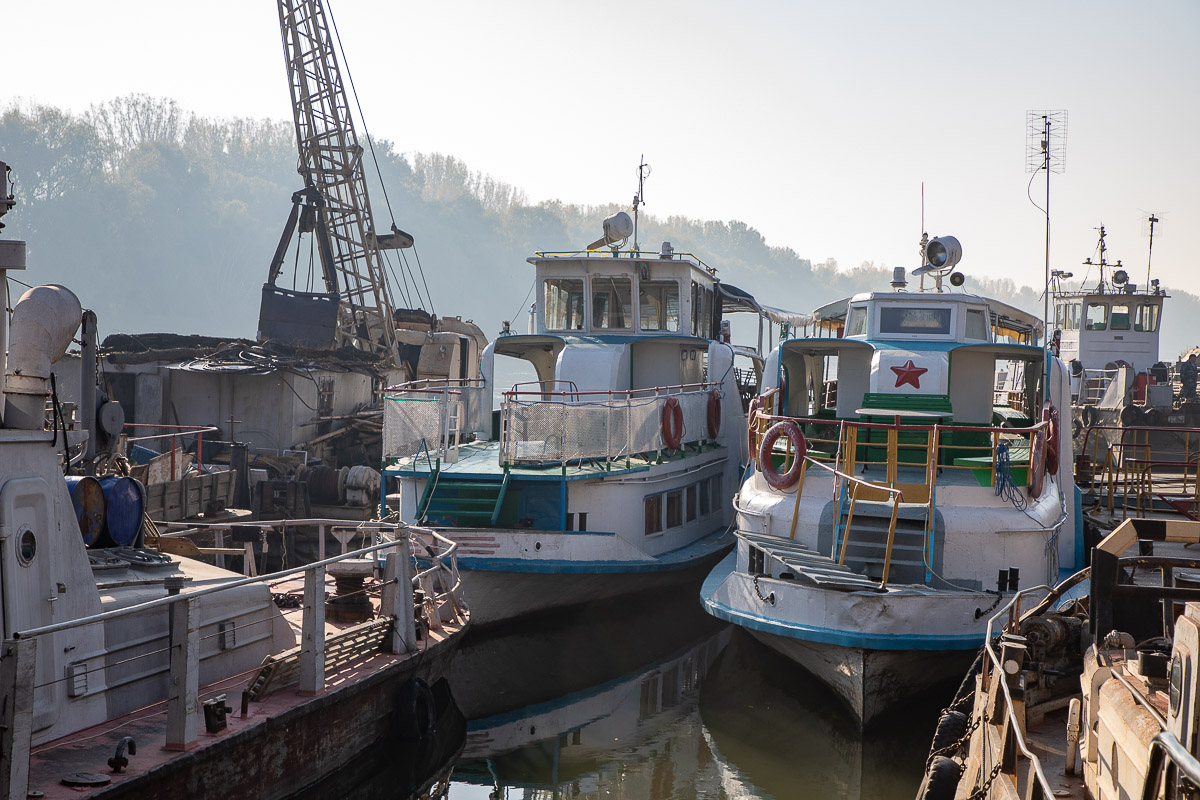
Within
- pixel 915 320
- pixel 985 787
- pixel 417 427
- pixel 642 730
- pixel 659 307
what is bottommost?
pixel 642 730

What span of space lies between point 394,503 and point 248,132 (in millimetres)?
146552

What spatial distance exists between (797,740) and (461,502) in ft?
19.3

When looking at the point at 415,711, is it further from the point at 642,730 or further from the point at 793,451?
the point at 793,451

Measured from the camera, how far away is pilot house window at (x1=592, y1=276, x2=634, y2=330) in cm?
2052

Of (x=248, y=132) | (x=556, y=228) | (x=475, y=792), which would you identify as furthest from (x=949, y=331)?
(x=556, y=228)

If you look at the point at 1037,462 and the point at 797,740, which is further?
the point at 1037,462

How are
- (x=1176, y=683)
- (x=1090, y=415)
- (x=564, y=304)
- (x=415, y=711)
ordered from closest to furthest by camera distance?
A: (x=1176, y=683), (x=415, y=711), (x=564, y=304), (x=1090, y=415)

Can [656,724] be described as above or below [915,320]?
below

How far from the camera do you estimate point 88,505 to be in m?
9.15

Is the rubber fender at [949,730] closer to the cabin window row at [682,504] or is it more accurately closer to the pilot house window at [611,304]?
the cabin window row at [682,504]

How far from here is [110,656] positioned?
805 centimetres

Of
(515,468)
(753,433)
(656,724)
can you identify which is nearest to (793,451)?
(753,433)

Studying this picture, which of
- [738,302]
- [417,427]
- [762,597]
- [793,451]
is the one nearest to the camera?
[762,597]

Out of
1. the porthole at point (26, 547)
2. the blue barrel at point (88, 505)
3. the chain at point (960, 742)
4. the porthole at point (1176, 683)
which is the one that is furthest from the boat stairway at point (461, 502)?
the porthole at point (1176, 683)
